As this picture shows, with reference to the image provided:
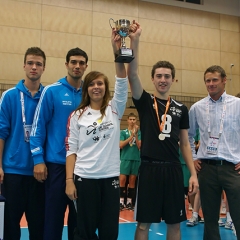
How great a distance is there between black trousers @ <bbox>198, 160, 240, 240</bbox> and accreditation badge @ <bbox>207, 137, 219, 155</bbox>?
156mm

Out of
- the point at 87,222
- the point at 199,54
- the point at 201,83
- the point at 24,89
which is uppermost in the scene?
the point at 199,54

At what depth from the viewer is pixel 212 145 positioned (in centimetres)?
380

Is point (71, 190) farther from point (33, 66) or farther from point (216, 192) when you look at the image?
point (216, 192)

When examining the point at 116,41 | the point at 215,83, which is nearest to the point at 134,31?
the point at 116,41

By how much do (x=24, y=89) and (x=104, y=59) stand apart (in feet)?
32.9

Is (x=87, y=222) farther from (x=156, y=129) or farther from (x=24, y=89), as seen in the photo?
(x=24, y=89)

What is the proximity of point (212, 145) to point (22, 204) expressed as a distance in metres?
2.08

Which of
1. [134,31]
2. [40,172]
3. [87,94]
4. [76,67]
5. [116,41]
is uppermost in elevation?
[134,31]

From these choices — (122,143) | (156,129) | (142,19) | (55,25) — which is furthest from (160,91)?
(142,19)

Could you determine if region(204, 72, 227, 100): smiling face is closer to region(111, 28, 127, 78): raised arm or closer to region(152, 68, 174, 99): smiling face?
region(152, 68, 174, 99): smiling face

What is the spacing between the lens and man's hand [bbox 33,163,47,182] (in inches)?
122

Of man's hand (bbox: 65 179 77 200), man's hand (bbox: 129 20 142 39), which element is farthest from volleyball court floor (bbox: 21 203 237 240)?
man's hand (bbox: 129 20 142 39)

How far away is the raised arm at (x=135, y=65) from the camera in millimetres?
3137

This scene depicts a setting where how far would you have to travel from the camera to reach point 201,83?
14570mm
